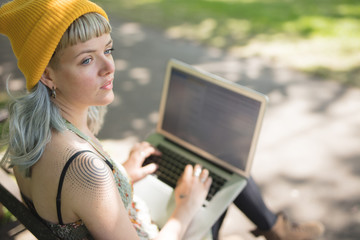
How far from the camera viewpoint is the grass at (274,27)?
4562 mm

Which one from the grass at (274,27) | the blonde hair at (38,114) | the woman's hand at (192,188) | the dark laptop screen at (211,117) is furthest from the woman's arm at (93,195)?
the grass at (274,27)

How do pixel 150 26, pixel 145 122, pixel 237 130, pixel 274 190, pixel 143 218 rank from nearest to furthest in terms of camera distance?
pixel 143 218 → pixel 237 130 → pixel 274 190 → pixel 145 122 → pixel 150 26

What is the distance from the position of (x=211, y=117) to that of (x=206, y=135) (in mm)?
118

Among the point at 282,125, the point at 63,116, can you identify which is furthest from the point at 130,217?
the point at 282,125

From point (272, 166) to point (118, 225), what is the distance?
2129 millimetres

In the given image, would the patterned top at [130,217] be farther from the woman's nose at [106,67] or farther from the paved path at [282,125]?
the paved path at [282,125]

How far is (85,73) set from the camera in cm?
122

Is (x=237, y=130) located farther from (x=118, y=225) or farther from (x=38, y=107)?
(x=38, y=107)

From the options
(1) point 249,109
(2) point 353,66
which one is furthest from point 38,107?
(2) point 353,66

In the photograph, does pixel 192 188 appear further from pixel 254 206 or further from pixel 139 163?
pixel 254 206

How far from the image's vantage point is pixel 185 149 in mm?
2031

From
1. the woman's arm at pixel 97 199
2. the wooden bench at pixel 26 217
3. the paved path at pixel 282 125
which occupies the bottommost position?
the paved path at pixel 282 125

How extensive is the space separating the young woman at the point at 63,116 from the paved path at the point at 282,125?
0.33 meters

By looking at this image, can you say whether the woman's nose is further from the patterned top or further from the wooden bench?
the wooden bench
